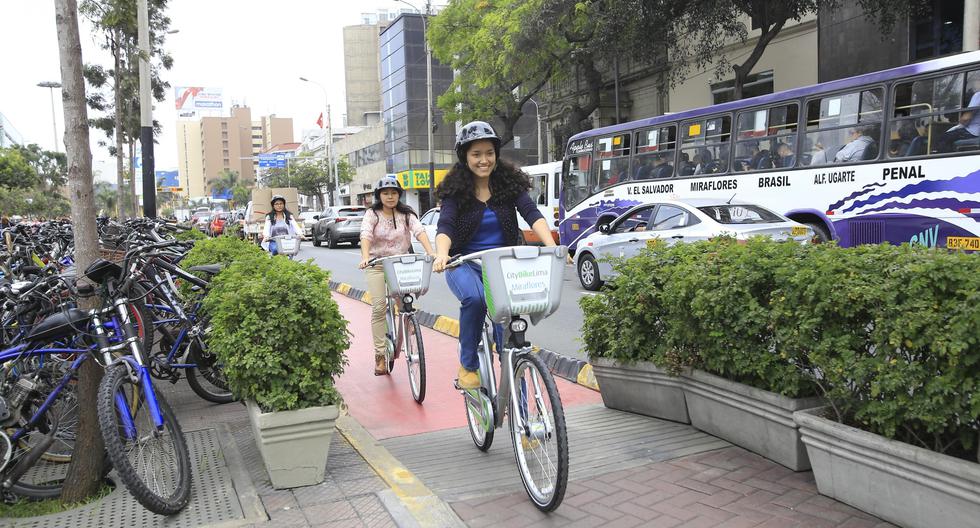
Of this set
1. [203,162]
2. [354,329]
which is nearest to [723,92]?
[354,329]

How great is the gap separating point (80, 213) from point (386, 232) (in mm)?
2883

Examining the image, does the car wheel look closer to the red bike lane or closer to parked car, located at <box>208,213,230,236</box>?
the red bike lane

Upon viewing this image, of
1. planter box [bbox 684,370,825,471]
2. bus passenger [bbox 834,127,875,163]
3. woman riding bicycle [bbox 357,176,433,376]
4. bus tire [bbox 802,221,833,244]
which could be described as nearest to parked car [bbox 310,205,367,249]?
bus tire [bbox 802,221,833,244]

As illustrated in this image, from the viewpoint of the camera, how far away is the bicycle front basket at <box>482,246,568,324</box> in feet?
11.5

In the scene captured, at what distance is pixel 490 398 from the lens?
4156mm

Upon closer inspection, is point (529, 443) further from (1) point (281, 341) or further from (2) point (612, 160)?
(2) point (612, 160)

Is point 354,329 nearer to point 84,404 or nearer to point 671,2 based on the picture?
point 84,404

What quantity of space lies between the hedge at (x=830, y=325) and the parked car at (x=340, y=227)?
2262 centimetres

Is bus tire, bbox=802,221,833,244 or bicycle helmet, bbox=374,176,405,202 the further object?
bus tire, bbox=802,221,833,244

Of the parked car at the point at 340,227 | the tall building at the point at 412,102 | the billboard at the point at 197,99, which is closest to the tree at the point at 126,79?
the parked car at the point at 340,227

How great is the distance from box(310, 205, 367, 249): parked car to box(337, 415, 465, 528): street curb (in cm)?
2227

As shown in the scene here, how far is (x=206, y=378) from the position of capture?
5.69 meters

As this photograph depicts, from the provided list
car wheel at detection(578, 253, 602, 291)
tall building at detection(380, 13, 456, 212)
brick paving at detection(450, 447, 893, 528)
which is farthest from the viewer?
tall building at detection(380, 13, 456, 212)

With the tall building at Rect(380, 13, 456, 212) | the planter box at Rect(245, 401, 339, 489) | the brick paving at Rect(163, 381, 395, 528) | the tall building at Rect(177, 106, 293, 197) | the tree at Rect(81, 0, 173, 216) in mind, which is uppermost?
the tall building at Rect(177, 106, 293, 197)
